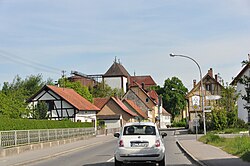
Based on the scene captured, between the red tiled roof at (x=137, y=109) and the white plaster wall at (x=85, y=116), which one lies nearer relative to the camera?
the white plaster wall at (x=85, y=116)

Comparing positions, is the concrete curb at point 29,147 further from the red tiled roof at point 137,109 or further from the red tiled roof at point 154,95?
the red tiled roof at point 154,95

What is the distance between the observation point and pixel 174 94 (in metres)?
124

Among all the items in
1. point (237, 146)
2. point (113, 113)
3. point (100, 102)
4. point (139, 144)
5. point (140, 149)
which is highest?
point (100, 102)

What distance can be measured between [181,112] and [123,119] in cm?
4163

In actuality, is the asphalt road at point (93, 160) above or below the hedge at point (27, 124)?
below

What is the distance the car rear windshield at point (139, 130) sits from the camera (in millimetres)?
17359

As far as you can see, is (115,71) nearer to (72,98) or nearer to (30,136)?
(72,98)

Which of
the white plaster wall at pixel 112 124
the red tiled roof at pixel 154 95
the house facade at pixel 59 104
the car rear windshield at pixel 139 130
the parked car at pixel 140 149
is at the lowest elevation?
the white plaster wall at pixel 112 124

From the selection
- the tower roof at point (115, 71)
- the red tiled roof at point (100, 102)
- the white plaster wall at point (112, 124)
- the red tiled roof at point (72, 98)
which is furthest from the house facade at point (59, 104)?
the tower roof at point (115, 71)

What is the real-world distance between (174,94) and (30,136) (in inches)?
3675

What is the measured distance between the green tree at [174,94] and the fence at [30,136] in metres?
75.7

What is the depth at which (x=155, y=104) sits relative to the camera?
4592 inches

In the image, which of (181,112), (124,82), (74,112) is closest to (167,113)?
(181,112)

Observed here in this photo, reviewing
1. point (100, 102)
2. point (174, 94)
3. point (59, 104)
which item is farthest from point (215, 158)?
point (174, 94)
